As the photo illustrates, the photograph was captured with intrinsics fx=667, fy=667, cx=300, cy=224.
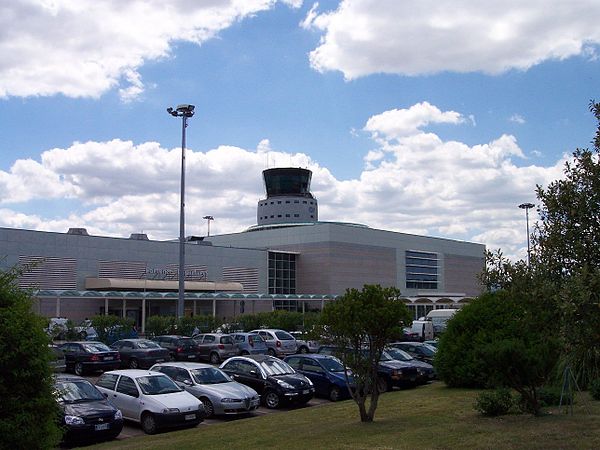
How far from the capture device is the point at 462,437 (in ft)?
39.3

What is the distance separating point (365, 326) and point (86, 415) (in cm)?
640

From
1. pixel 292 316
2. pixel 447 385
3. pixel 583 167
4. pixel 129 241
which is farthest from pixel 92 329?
pixel 583 167

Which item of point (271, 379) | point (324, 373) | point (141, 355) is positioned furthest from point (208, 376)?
point (141, 355)

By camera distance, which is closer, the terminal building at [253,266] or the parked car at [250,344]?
the parked car at [250,344]

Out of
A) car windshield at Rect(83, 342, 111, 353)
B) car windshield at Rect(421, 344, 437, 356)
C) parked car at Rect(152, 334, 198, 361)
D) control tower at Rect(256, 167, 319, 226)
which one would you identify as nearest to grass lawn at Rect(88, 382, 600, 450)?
car windshield at Rect(421, 344, 437, 356)

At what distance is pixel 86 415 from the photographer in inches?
573

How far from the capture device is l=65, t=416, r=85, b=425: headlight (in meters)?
14.3

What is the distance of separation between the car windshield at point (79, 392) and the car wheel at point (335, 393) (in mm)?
7912

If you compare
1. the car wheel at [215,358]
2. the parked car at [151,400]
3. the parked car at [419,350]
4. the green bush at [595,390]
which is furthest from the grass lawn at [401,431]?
the car wheel at [215,358]

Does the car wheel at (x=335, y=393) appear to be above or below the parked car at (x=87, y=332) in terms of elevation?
below

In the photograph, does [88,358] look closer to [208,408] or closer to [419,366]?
[208,408]

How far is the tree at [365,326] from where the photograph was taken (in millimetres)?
13797

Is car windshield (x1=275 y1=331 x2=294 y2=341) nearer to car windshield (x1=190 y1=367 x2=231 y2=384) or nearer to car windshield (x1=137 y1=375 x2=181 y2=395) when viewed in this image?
car windshield (x1=190 y1=367 x2=231 y2=384)

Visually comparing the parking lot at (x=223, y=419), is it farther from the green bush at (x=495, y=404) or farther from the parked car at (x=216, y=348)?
the parked car at (x=216, y=348)
